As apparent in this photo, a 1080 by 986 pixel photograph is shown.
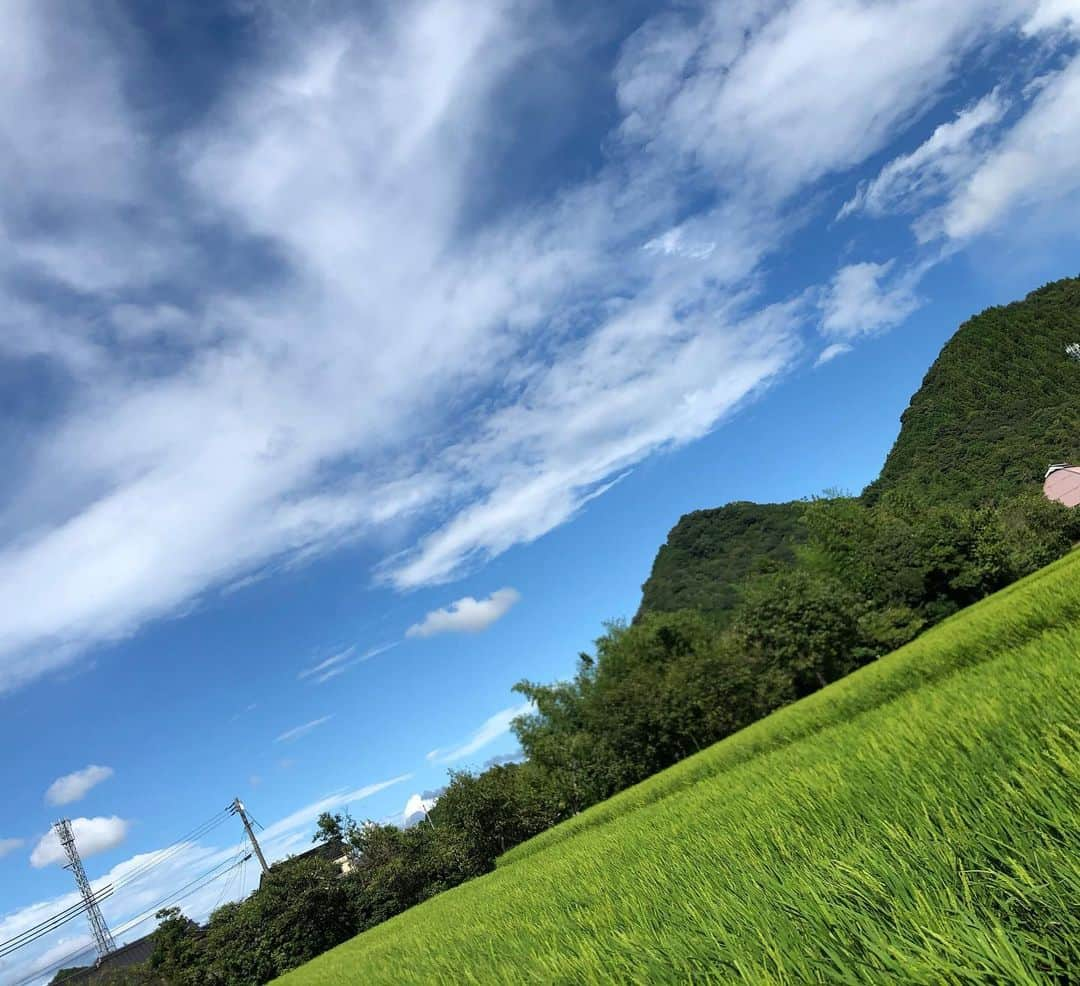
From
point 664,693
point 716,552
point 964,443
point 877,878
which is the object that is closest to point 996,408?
point 964,443

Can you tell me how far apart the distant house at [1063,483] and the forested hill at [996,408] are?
2261mm

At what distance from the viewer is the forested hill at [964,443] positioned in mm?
78250

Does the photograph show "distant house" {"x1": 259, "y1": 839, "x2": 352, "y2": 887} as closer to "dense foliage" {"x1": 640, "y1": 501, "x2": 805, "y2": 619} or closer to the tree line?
the tree line

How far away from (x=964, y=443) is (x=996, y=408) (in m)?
9.98

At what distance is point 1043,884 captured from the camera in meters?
1.26

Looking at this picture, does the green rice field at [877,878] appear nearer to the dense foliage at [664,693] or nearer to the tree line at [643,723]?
the dense foliage at [664,693]

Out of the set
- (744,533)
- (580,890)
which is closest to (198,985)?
(580,890)

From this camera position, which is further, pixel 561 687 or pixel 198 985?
pixel 561 687

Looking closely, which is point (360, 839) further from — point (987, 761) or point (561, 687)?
point (987, 761)

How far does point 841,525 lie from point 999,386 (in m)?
52.8

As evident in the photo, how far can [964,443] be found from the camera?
283 feet

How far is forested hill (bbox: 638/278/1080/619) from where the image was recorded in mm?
78250

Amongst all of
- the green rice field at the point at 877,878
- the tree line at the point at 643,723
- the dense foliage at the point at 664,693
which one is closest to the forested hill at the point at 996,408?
the dense foliage at the point at 664,693

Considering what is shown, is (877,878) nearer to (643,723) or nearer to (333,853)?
(643,723)
